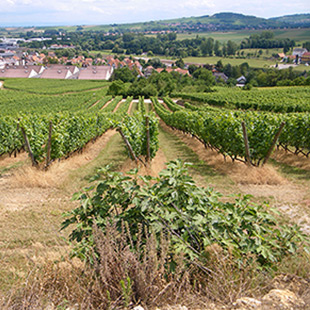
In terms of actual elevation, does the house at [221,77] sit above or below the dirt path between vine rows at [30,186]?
below

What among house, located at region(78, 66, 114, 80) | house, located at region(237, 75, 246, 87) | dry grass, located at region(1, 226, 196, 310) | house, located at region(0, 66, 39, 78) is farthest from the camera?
house, located at region(237, 75, 246, 87)

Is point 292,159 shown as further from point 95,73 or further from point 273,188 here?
point 95,73

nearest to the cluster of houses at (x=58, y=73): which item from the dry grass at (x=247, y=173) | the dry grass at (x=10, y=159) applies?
the dry grass at (x=10, y=159)

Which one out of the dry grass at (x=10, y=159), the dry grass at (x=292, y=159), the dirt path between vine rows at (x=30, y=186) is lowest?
the dry grass at (x=10, y=159)

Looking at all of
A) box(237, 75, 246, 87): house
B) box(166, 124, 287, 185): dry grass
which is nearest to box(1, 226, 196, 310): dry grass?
box(166, 124, 287, 185): dry grass

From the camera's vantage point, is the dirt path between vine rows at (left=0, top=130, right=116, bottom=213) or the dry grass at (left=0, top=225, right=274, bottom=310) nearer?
the dry grass at (left=0, top=225, right=274, bottom=310)

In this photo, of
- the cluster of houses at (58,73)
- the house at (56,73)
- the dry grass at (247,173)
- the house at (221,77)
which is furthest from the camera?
the house at (221,77)

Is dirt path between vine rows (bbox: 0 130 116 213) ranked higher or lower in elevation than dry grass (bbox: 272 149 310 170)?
higher

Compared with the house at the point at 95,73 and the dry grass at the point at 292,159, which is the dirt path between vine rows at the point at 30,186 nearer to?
the dry grass at the point at 292,159

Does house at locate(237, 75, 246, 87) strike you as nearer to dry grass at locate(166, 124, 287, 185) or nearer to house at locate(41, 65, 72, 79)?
house at locate(41, 65, 72, 79)

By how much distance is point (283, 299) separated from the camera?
2.37 meters

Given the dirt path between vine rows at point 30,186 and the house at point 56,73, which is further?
the house at point 56,73

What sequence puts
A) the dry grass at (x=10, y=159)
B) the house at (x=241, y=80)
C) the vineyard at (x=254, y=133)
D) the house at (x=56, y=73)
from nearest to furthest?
the vineyard at (x=254, y=133) < the dry grass at (x=10, y=159) < the house at (x=56, y=73) < the house at (x=241, y=80)

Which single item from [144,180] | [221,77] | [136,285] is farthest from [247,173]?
[221,77]
